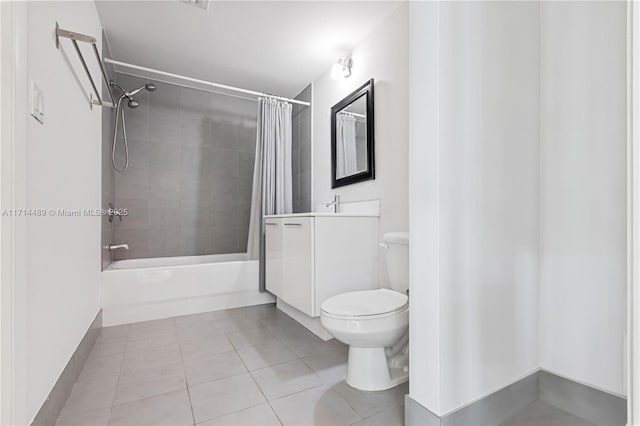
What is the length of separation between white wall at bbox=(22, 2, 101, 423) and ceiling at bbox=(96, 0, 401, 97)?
1.39 feet

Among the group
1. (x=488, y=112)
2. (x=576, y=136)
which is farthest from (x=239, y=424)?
(x=576, y=136)

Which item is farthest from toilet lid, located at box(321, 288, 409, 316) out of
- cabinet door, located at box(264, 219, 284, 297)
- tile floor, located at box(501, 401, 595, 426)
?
cabinet door, located at box(264, 219, 284, 297)

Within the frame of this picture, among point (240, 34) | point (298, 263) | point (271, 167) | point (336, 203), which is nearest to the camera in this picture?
point (298, 263)

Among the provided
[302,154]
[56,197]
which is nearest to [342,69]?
[302,154]

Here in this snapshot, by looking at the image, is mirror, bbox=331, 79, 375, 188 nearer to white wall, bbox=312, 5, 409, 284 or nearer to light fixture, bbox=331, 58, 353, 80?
white wall, bbox=312, 5, 409, 284

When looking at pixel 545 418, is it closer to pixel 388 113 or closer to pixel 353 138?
pixel 388 113

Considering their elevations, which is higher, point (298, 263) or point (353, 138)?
point (353, 138)

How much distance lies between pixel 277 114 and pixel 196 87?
1103 millimetres

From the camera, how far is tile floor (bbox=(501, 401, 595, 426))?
1.27 m

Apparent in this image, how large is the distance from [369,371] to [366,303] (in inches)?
12.5

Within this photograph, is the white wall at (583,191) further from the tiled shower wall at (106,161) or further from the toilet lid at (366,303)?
the tiled shower wall at (106,161)

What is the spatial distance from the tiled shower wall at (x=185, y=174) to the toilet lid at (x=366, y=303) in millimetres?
2243

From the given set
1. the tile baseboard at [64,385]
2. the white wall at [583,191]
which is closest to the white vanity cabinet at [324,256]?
the white wall at [583,191]

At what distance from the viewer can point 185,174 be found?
11.1ft
